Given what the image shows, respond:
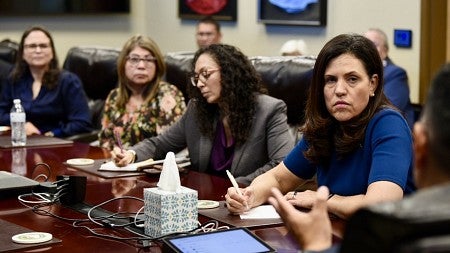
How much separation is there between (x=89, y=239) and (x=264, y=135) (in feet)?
4.71

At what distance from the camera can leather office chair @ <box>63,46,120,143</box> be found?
5957 mm

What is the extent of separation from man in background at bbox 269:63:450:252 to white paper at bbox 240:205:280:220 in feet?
4.57

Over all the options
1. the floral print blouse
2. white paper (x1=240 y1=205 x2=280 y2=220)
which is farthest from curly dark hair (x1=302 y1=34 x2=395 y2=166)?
the floral print blouse

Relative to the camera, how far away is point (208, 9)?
7840 mm

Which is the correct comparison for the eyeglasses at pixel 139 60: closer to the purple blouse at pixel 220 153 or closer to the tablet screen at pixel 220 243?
the purple blouse at pixel 220 153

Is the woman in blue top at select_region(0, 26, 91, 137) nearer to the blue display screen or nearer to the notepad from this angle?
the notepad

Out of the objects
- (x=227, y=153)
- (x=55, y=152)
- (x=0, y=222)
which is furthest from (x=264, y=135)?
(x=0, y=222)

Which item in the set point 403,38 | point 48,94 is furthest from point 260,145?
point 403,38

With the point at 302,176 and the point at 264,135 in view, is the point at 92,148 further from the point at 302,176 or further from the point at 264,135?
the point at 302,176

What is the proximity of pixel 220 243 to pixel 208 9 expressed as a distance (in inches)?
232

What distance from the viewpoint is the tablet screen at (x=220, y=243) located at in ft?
6.65

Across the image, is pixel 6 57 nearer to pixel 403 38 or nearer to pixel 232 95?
pixel 403 38

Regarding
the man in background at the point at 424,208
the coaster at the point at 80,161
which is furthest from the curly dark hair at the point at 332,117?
the man in background at the point at 424,208

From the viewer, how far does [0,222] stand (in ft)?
8.36
